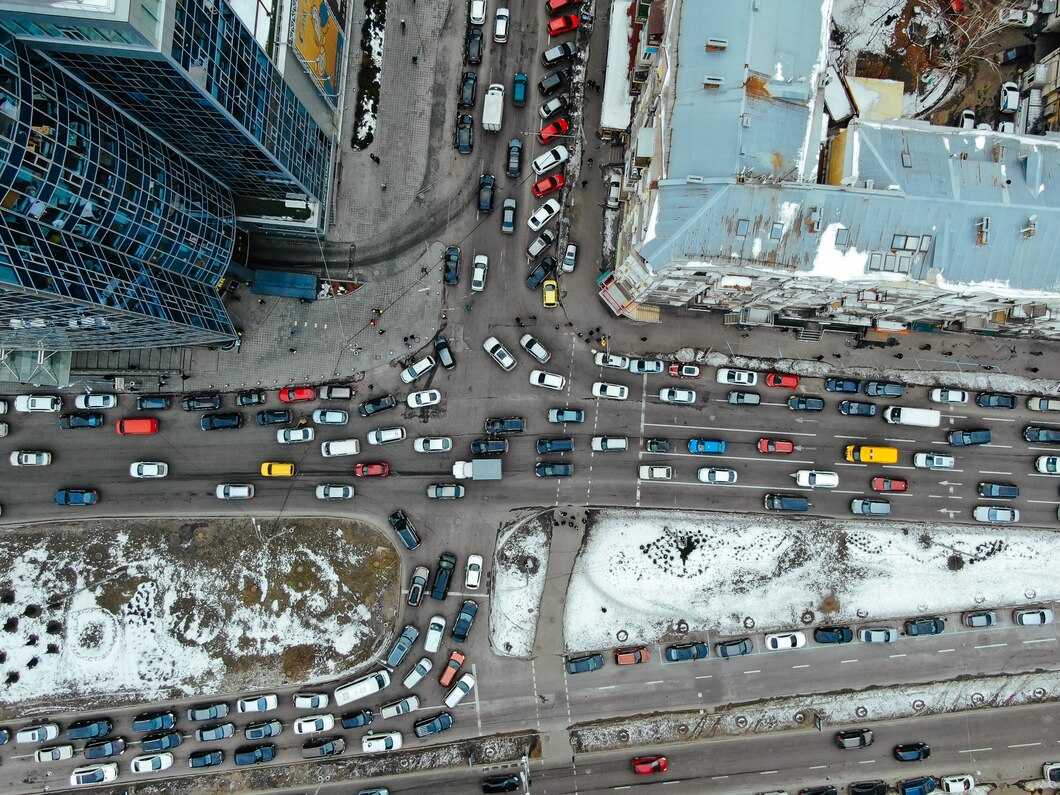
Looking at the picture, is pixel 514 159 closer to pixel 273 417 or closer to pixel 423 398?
pixel 423 398

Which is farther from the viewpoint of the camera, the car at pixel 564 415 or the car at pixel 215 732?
the car at pixel 564 415


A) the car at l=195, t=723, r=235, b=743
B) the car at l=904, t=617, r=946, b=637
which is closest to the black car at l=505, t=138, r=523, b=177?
the car at l=904, t=617, r=946, b=637

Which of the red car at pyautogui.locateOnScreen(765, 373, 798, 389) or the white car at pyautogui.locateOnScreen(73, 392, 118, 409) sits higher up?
the red car at pyautogui.locateOnScreen(765, 373, 798, 389)

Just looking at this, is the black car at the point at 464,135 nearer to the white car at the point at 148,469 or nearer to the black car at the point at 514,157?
the black car at the point at 514,157

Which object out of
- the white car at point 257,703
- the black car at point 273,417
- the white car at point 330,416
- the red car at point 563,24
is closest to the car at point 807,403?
the red car at point 563,24

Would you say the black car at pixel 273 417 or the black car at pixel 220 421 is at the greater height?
the black car at pixel 273 417

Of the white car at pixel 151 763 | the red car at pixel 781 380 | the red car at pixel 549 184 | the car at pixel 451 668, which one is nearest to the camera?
the white car at pixel 151 763

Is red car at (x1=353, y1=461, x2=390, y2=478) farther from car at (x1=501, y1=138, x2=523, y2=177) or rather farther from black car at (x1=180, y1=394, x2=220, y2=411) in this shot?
car at (x1=501, y1=138, x2=523, y2=177)
